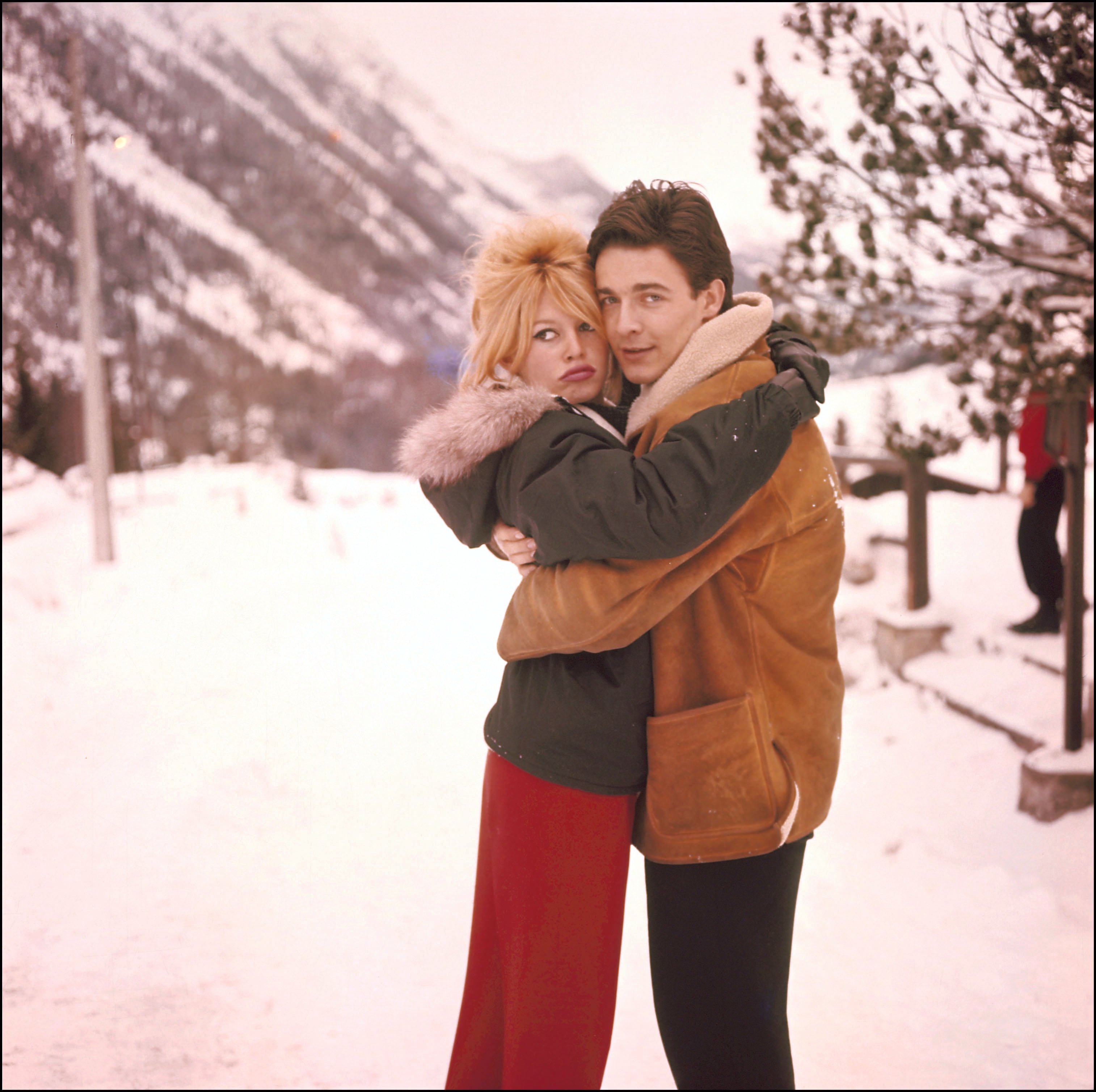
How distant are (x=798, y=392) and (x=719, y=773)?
0.51 m

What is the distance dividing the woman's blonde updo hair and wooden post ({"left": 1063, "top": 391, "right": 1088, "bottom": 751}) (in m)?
2.35

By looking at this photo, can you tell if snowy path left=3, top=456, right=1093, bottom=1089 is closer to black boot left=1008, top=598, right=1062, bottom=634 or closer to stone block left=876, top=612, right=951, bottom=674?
stone block left=876, top=612, right=951, bottom=674

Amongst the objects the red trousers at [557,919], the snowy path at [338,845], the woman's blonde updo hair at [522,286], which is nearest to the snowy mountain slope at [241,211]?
the snowy path at [338,845]

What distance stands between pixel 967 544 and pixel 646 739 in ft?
15.4

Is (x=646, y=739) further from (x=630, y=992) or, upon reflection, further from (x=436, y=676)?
(x=436, y=676)

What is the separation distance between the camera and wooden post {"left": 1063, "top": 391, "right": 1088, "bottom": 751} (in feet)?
9.36

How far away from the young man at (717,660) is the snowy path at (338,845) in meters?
1.31

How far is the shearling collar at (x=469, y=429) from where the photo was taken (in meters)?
1.09

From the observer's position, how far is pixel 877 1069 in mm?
2209

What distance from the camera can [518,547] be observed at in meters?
1.16

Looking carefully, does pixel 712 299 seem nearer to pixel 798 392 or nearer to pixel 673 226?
pixel 673 226

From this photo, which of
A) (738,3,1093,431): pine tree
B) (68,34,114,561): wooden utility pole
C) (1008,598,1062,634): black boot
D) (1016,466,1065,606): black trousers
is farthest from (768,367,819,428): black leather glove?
(68,34,114,561): wooden utility pole

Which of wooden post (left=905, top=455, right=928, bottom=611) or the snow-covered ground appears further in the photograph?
wooden post (left=905, top=455, right=928, bottom=611)

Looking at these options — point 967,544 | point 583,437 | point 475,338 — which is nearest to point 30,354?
Answer: point 475,338
